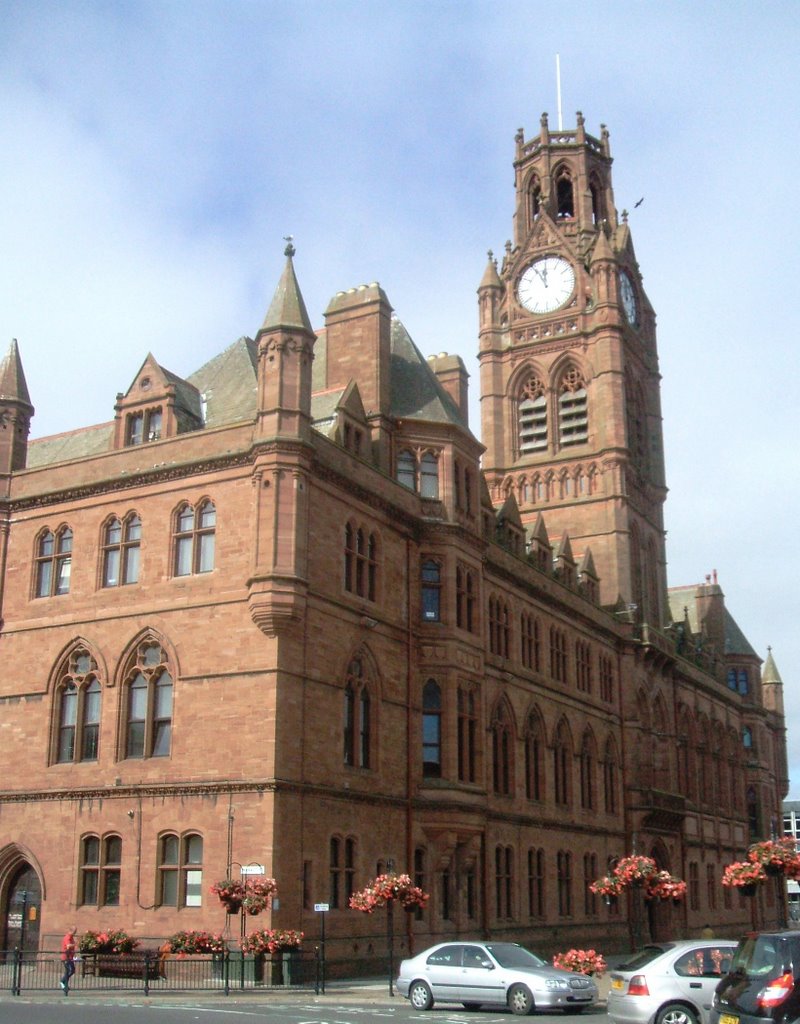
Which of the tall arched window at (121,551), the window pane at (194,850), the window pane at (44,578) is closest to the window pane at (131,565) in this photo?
the tall arched window at (121,551)

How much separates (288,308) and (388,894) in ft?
53.8

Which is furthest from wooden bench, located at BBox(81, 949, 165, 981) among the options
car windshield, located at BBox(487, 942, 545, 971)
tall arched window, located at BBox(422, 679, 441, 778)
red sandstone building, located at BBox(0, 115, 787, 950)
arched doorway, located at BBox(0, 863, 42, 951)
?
tall arched window, located at BBox(422, 679, 441, 778)

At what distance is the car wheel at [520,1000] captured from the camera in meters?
24.6

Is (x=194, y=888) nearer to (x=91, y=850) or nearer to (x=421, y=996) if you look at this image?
(x=91, y=850)

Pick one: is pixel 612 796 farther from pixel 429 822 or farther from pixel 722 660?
pixel 722 660

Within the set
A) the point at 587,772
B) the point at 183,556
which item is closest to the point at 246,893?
the point at 183,556

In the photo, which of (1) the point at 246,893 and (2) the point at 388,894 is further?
(2) the point at 388,894

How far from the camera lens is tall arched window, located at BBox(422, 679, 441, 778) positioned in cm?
3975

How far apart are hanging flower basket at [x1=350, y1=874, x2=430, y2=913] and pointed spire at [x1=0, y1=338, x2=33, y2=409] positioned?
64.7 feet

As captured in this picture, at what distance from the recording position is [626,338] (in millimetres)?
70562

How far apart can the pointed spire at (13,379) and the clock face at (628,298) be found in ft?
130

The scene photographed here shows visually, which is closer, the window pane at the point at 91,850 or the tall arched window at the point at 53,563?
the window pane at the point at 91,850

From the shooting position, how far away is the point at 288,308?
36.2m

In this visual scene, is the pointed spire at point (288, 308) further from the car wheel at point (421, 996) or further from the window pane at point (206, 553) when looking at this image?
the car wheel at point (421, 996)
